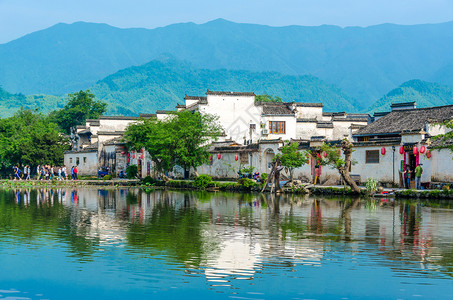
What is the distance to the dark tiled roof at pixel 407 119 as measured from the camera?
134ft

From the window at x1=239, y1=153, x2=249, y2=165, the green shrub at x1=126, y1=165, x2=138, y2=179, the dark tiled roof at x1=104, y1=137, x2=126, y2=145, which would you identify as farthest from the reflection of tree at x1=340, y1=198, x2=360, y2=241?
the dark tiled roof at x1=104, y1=137, x2=126, y2=145

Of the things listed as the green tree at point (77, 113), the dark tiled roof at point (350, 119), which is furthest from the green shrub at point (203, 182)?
the green tree at point (77, 113)

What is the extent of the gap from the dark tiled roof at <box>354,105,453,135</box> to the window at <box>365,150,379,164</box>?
3.49 meters

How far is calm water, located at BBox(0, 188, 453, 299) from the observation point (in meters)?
11.6

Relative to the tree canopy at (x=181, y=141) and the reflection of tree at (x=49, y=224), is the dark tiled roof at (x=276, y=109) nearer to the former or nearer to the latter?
the tree canopy at (x=181, y=141)

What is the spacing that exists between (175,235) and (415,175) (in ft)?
68.5

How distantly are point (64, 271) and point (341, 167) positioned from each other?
23952 millimetres

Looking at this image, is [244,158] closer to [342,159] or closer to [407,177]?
[342,159]

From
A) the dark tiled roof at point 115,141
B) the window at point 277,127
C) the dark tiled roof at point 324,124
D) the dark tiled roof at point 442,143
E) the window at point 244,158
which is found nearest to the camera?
the dark tiled roof at point 442,143

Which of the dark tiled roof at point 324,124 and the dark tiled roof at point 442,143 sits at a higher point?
the dark tiled roof at point 324,124

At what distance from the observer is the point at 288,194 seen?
3784 cm

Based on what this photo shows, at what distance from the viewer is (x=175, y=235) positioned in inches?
712

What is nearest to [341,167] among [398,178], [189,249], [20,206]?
[398,178]

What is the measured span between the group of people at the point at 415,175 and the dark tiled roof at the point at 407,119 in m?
4.87
